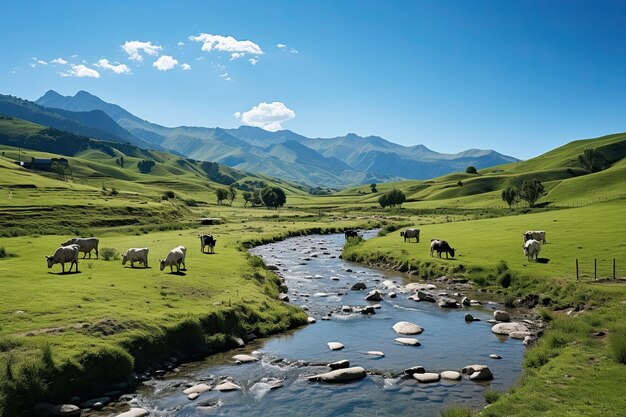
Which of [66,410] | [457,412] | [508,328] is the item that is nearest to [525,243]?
[508,328]

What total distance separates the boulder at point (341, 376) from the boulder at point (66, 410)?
10.7 meters

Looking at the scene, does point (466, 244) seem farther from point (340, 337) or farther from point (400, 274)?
point (340, 337)

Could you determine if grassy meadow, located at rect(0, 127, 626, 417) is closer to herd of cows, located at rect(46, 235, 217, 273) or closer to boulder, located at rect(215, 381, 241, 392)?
herd of cows, located at rect(46, 235, 217, 273)

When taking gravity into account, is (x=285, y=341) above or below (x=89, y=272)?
below

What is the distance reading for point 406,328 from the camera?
3097cm

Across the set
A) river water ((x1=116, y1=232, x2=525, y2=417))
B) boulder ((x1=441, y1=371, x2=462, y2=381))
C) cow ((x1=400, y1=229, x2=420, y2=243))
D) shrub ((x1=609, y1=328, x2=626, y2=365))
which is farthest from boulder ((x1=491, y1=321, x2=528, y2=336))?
cow ((x1=400, y1=229, x2=420, y2=243))

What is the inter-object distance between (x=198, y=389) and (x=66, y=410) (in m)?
5.59

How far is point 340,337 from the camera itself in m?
29.5

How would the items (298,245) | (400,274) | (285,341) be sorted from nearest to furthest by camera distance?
(285,341), (400,274), (298,245)

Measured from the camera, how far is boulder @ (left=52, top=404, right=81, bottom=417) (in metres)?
17.4

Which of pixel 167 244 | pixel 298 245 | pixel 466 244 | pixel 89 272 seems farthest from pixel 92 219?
pixel 466 244

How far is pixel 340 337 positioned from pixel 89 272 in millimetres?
21360

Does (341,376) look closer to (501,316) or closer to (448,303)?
(501,316)

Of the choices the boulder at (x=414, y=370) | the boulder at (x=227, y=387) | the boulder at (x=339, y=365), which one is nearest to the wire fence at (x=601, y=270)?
the boulder at (x=414, y=370)
